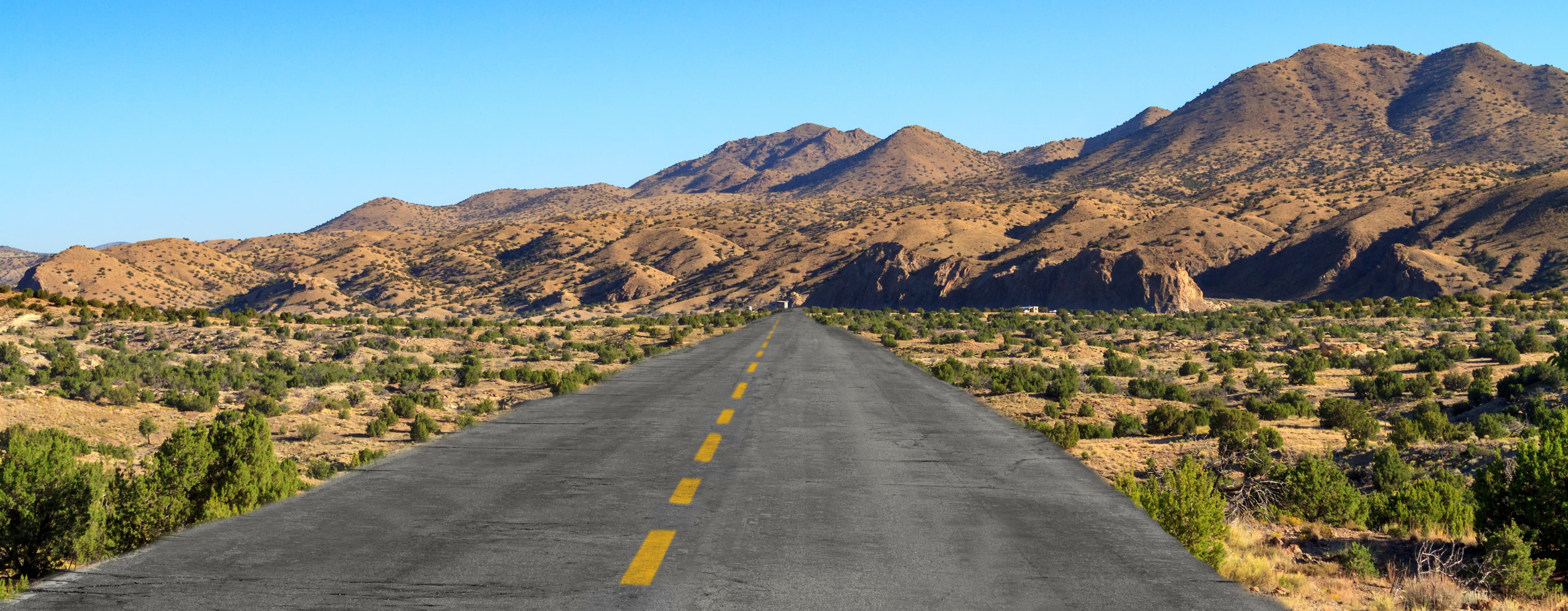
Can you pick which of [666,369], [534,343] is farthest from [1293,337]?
[534,343]

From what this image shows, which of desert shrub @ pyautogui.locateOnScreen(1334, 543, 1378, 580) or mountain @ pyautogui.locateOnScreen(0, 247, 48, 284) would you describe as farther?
mountain @ pyautogui.locateOnScreen(0, 247, 48, 284)

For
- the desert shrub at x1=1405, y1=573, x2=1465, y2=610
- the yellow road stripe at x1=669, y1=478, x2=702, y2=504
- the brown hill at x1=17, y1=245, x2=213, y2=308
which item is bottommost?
the desert shrub at x1=1405, y1=573, x2=1465, y2=610

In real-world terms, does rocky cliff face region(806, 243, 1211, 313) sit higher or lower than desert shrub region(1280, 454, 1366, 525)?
higher

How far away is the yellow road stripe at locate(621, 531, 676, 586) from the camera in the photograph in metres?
5.33

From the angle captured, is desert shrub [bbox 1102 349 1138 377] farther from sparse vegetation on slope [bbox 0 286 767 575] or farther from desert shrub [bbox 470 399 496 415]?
desert shrub [bbox 470 399 496 415]

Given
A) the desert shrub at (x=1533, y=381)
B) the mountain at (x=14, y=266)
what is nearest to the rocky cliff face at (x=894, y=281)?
the desert shrub at (x=1533, y=381)

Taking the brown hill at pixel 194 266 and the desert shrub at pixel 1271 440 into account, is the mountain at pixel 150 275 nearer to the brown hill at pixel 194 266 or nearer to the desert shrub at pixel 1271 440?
the brown hill at pixel 194 266

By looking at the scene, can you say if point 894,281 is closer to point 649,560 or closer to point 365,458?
point 365,458

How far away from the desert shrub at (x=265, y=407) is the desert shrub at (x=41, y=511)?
12085 mm

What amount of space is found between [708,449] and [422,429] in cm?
824

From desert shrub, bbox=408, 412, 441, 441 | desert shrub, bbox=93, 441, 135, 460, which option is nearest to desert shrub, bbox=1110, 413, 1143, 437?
desert shrub, bbox=408, 412, 441, 441

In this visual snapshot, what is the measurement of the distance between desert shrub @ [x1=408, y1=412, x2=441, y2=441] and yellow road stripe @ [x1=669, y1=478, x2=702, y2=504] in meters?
8.95

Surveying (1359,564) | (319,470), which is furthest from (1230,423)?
(319,470)

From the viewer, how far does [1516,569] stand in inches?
264
